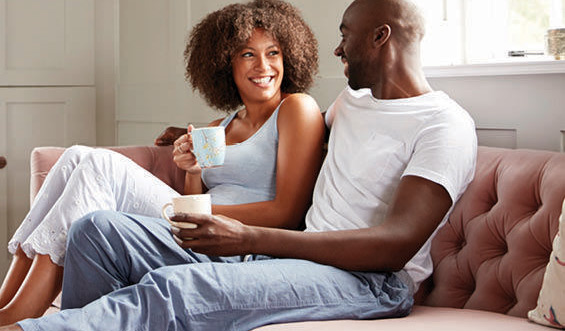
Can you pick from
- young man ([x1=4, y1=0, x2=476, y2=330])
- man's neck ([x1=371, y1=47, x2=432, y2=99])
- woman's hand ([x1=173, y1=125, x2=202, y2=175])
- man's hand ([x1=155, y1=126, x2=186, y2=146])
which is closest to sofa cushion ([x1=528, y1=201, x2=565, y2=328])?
young man ([x1=4, y1=0, x2=476, y2=330])

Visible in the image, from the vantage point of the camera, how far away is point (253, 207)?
211cm

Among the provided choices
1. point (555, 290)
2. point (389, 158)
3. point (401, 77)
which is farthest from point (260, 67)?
point (555, 290)

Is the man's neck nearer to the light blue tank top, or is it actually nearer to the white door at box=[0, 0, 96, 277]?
the light blue tank top

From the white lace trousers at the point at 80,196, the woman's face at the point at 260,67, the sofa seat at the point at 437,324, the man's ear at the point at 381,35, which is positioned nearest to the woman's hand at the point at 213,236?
the sofa seat at the point at 437,324

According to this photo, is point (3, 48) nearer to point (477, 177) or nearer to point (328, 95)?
point (328, 95)

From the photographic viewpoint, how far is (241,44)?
230cm

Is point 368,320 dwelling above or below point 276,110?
below

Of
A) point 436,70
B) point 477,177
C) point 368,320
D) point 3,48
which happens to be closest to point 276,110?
point 436,70

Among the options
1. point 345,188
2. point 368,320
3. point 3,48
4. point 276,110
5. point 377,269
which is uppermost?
point 3,48

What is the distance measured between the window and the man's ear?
47 centimetres

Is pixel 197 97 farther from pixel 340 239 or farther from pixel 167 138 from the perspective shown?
pixel 340 239

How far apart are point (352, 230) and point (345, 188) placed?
0.69 feet

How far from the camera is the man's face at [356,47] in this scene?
1933mm

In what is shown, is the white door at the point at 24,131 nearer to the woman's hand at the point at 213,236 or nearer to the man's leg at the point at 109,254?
the man's leg at the point at 109,254
